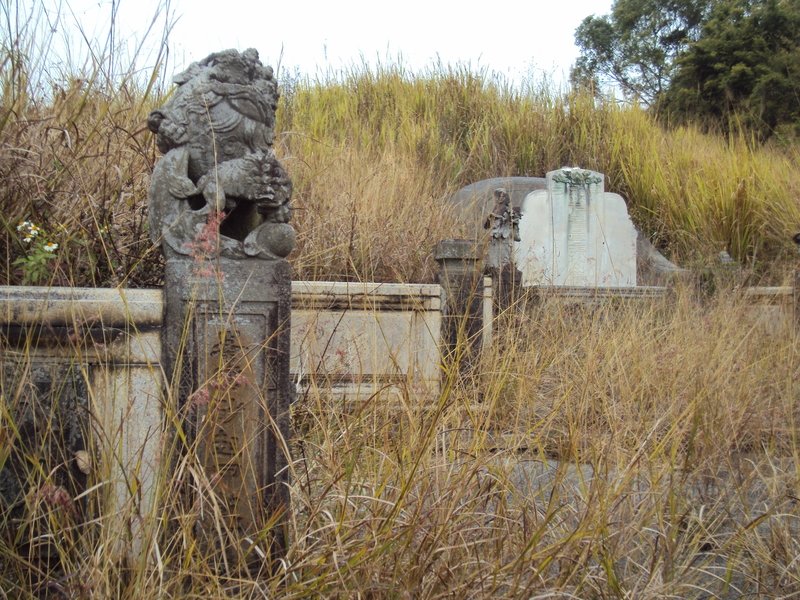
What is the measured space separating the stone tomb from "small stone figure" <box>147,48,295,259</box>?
591 centimetres

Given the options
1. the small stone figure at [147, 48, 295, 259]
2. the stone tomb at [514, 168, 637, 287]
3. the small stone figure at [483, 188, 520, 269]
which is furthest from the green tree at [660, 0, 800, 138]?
the small stone figure at [147, 48, 295, 259]

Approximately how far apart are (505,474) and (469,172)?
9056 mm

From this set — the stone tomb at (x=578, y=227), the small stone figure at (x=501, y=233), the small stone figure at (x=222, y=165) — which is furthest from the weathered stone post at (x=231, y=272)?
the stone tomb at (x=578, y=227)

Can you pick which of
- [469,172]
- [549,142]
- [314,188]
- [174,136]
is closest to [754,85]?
[549,142]

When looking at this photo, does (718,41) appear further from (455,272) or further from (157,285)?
(157,285)

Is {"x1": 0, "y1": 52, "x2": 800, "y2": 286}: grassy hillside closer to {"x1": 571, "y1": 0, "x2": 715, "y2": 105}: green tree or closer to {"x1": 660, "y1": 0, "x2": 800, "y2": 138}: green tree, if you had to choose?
{"x1": 660, "y1": 0, "x2": 800, "y2": 138}: green tree

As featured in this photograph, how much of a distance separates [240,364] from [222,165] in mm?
562

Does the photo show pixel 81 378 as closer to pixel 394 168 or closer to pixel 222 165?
pixel 222 165

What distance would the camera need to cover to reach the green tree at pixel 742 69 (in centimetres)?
1433

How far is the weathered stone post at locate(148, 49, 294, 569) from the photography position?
7.11 ft

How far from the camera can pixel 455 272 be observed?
523cm

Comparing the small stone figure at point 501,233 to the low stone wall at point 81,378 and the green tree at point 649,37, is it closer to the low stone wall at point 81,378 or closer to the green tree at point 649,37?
the low stone wall at point 81,378

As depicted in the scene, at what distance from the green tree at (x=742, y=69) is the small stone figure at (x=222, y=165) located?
13585 millimetres

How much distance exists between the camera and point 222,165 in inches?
89.9
